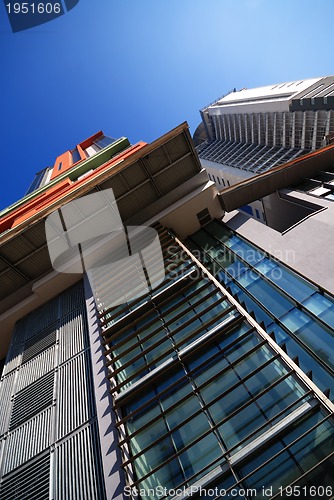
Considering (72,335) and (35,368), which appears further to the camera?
(72,335)

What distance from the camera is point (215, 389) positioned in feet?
32.3

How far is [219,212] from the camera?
68.0 feet

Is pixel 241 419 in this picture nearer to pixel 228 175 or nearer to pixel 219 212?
pixel 219 212

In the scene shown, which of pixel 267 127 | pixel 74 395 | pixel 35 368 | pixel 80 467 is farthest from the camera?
pixel 267 127

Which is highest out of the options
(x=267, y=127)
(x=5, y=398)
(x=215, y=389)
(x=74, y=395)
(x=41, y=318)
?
(x=215, y=389)

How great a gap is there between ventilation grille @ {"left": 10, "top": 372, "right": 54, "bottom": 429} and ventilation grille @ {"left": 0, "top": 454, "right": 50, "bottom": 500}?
2219mm

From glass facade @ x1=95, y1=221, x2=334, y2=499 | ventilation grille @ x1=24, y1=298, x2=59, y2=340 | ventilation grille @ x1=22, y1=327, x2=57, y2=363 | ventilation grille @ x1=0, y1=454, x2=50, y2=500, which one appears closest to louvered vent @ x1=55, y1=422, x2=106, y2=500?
ventilation grille @ x1=0, y1=454, x2=50, y2=500

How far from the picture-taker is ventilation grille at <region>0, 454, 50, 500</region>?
33.9 ft

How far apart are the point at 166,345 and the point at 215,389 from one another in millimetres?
2926

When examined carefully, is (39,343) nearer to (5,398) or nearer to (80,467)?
(5,398)

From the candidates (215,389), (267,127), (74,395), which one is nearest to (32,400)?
(74,395)

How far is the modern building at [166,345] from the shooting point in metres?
8.27

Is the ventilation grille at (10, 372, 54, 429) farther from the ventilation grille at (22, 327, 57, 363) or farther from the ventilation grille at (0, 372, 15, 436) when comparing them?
the ventilation grille at (22, 327, 57, 363)

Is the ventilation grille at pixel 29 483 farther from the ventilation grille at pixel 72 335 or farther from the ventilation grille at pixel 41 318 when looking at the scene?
the ventilation grille at pixel 41 318
